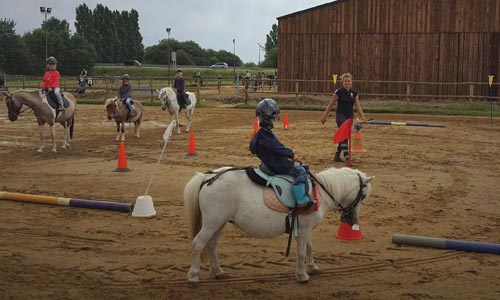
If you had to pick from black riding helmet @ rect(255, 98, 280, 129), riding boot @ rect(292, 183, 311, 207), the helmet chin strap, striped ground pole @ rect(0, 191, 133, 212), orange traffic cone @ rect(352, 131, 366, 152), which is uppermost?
black riding helmet @ rect(255, 98, 280, 129)

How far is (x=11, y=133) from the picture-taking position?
20.0m

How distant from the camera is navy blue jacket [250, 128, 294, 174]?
229 inches

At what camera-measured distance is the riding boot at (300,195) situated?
5.70m

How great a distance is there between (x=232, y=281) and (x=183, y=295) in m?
0.64

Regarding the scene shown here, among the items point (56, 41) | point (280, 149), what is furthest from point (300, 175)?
point (56, 41)

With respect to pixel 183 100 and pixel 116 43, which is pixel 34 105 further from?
pixel 116 43

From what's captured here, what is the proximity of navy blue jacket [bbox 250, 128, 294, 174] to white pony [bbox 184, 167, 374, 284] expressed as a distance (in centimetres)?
29

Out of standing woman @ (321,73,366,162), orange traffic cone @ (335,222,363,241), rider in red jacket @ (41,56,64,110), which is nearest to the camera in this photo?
orange traffic cone @ (335,222,363,241)

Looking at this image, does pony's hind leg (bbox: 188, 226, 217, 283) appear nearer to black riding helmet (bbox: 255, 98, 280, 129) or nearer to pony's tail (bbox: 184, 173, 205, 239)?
pony's tail (bbox: 184, 173, 205, 239)

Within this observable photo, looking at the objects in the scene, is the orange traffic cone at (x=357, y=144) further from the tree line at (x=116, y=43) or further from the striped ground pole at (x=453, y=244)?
the tree line at (x=116, y=43)

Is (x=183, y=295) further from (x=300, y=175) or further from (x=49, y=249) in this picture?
(x=49, y=249)

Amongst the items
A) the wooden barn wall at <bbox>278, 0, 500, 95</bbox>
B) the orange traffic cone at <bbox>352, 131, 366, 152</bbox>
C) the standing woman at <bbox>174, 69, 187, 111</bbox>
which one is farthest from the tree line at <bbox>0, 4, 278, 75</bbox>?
the orange traffic cone at <bbox>352, 131, 366, 152</bbox>

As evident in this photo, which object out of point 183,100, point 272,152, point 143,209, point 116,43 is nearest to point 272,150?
point 272,152

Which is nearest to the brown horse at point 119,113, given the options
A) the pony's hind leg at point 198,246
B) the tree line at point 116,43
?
the pony's hind leg at point 198,246
